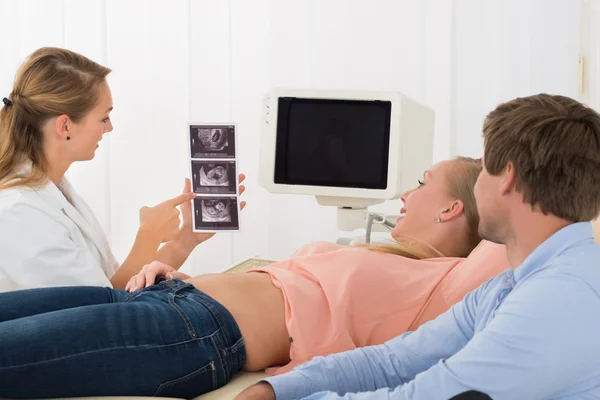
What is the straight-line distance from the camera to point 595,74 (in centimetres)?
247

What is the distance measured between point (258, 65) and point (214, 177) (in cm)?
95

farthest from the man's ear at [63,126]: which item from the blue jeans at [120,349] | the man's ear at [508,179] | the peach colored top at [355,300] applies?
the man's ear at [508,179]

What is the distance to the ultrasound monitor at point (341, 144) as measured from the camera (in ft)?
6.30

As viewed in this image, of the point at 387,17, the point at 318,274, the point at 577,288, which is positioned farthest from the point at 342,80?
the point at 577,288

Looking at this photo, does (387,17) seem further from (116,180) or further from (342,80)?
(116,180)

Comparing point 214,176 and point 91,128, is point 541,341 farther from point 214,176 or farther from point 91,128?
point 91,128

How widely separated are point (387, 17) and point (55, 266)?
157 cm

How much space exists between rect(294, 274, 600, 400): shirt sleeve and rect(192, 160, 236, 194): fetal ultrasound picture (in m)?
1.18

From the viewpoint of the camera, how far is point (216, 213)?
207cm

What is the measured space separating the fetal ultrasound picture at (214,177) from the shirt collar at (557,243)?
1.14 m

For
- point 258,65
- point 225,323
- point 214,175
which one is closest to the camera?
point 225,323

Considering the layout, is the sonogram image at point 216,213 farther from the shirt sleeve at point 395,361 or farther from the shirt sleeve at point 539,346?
the shirt sleeve at point 539,346

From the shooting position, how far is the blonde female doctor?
175cm

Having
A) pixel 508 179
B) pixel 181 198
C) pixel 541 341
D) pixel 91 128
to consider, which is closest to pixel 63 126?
pixel 91 128
